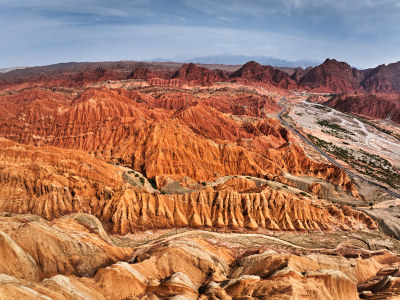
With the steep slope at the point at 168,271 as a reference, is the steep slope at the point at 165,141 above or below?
above

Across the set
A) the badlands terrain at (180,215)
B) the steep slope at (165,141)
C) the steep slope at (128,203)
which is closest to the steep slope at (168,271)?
the badlands terrain at (180,215)

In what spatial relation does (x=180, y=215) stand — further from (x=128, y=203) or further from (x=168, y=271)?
(x=168, y=271)

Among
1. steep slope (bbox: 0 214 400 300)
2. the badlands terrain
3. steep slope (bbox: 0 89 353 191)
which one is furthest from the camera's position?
steep slope (bbox: 0 89 353 191)

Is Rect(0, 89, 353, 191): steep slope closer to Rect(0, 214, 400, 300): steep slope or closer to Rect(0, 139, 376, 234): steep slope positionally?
Rect(0, 139, 376, 234): steep slope

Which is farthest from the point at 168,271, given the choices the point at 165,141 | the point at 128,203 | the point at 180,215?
the point at 165,141

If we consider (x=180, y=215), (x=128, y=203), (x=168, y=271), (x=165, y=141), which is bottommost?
(x=180, y=215)

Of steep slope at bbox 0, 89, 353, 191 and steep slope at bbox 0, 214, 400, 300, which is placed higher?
steep slope at bbox 0, 89, 353, 191

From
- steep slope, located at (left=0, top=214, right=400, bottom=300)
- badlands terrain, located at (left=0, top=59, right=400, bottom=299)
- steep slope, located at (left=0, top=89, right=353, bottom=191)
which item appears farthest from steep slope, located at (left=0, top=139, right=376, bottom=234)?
steep slope, located at (left=0, top=89, right=353, bottom=191)

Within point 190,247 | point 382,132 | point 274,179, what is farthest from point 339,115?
point 190,247

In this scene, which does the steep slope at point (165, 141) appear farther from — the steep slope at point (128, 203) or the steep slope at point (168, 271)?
the steep slope at point (168, 271)
